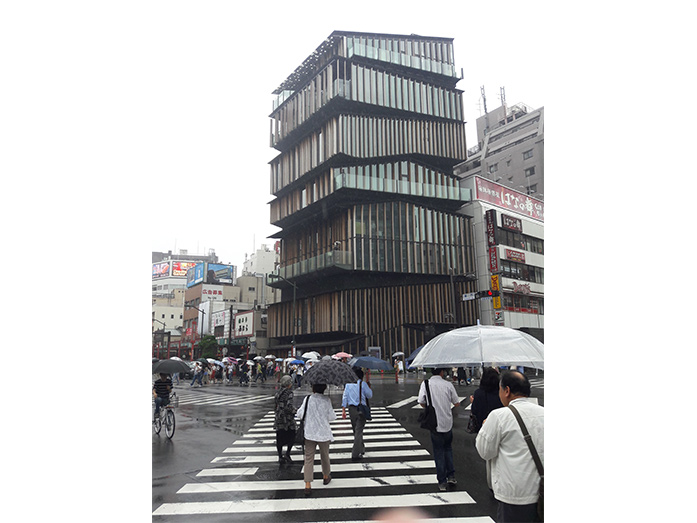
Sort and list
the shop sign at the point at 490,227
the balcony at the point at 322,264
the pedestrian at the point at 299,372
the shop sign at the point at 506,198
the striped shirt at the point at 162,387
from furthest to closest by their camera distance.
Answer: the shop sign at the point at 506,198
the shop sign at the point at 490,227
the balcony at the point at 322,264
the pedestrian at the point at 299,372
the striped shirt at the point at 162,387

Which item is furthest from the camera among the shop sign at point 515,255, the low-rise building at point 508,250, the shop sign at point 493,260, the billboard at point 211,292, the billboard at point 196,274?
the billboard at point 196,274

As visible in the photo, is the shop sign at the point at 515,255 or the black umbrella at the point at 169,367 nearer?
the black umbrella at the point at 169,367

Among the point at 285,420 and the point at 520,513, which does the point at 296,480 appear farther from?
the point at 520,513

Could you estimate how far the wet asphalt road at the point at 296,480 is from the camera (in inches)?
232

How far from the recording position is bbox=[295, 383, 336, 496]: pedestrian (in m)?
6.72

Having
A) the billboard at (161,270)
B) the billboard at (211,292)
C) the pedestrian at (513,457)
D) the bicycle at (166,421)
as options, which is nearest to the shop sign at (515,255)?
the bicycle at (166,421)

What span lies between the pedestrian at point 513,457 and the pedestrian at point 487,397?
3170mm

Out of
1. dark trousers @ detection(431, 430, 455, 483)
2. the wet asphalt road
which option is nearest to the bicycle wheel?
the wet asphalt road

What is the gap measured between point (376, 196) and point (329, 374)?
35699 millimetres

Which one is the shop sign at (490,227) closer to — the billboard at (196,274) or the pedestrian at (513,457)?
the pedestrian at (513,457)

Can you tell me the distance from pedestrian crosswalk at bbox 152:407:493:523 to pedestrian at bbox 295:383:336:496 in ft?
0.91

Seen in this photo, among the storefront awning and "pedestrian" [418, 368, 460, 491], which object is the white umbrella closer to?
"pedestrian" [418, 368, 460, 491]

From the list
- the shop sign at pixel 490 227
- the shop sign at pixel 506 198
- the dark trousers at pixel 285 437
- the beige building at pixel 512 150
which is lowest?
the dark trousers at pixel 285 437

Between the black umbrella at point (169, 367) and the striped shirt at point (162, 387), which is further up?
the black umbrella at point (169, 367)
